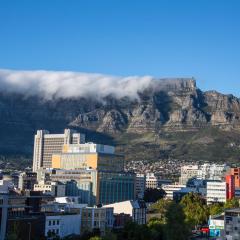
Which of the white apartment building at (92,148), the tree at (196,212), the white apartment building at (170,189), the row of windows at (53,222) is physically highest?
the white apartment building at (92,148)

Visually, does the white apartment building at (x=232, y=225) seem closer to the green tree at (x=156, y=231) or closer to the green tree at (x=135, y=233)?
the green tree at (x=156, y=231)

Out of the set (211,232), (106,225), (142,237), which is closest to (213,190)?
(211,232)

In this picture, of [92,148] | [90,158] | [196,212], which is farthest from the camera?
[92,148]

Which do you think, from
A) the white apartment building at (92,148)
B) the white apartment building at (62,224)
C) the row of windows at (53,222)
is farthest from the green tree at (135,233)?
the white apartment building at (92,148)

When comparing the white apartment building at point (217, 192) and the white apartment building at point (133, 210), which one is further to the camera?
the white apartment building at point (217, 192)

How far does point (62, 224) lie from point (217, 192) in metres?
92.1

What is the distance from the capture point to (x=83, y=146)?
15338 cm

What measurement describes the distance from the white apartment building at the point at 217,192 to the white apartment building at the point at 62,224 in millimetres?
84359

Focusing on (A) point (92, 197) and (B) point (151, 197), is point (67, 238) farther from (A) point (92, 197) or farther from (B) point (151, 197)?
(B) point (151, 197)

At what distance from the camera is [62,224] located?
85.2m

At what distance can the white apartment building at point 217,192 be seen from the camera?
549 ft

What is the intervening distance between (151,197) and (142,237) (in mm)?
90975

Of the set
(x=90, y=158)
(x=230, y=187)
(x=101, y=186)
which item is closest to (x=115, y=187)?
(x=101, y=186)

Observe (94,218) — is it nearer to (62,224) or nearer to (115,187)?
(62,224)
